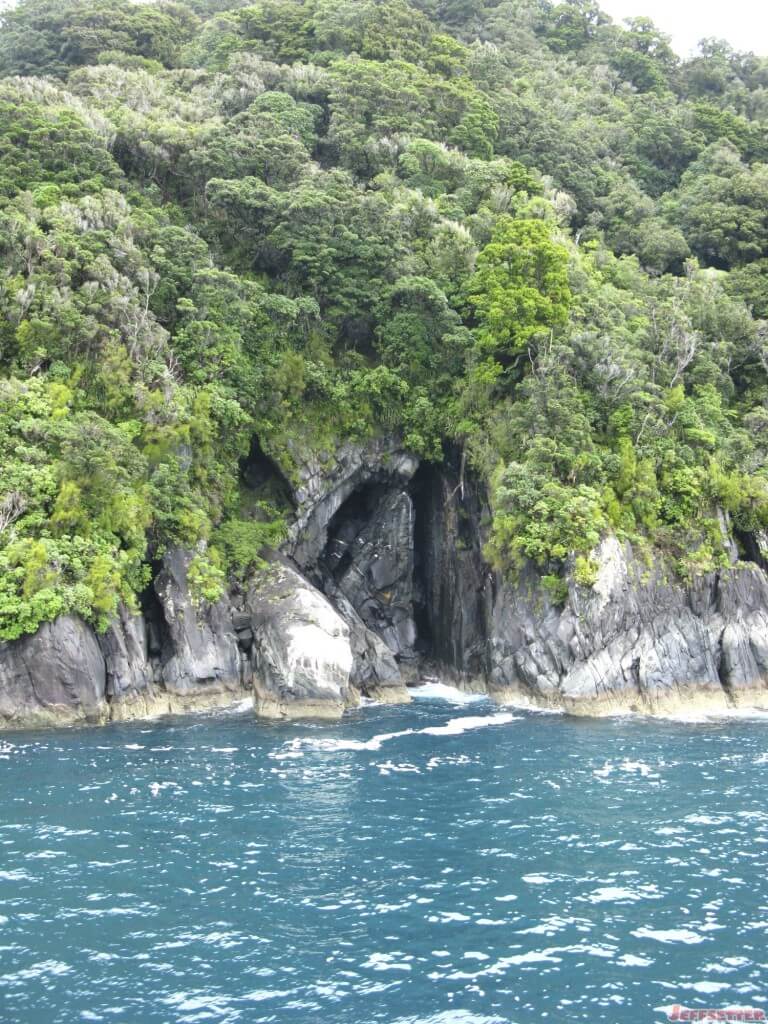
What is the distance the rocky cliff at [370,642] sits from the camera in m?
36.2

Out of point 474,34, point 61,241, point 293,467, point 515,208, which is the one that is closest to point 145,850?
point 293,467

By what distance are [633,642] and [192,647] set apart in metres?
20.0

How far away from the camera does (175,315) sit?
47906 millimetres

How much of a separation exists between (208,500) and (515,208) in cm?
2951

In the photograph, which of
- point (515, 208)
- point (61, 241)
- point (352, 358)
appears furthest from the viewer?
point (515, 208)

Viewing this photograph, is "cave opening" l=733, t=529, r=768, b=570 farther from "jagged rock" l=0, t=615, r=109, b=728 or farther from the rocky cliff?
"jagged rock" l=0, t=615, r=109, b=728

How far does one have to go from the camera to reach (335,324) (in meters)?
52.6

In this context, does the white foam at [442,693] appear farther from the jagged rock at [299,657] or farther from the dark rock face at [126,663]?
the dark rock face at [126,663]

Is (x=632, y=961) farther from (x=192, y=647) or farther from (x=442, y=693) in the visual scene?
(x=442, y=693)

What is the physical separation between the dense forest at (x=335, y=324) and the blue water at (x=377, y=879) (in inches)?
444

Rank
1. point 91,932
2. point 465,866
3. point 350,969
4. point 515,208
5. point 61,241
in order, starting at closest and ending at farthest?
point 350,969 → point 91,932 → point 465,866 → point 61,241 → point 515,208

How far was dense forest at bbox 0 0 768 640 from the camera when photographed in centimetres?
4100

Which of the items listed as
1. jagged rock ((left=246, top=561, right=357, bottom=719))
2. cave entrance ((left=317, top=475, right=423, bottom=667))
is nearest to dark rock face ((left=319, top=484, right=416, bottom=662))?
cave entrance ((left=317, top=475, right=423, bottom=667))

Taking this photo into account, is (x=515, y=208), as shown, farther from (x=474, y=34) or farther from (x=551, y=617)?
(x=474, y=34)
